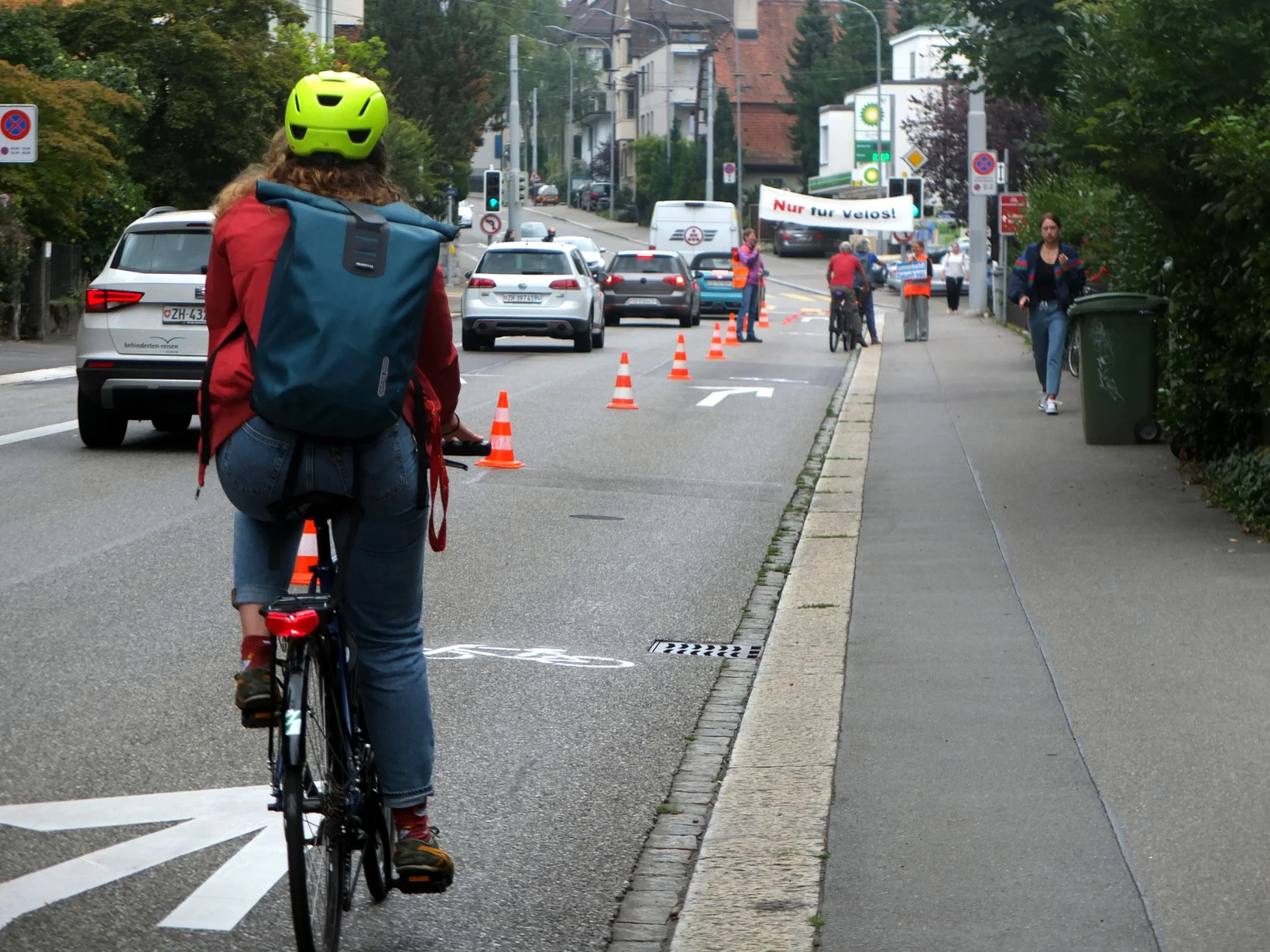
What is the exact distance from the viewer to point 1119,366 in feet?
48.0

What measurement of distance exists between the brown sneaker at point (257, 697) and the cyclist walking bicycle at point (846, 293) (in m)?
26.0

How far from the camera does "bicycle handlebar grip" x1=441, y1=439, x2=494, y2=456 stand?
13.9 ft

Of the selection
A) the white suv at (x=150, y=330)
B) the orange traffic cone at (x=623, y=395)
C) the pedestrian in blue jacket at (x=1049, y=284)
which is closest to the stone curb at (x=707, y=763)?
the white suv at (x=150, y=330)

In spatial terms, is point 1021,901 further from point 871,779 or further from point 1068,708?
point 1068,708

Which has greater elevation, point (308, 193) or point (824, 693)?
point (308, 193)

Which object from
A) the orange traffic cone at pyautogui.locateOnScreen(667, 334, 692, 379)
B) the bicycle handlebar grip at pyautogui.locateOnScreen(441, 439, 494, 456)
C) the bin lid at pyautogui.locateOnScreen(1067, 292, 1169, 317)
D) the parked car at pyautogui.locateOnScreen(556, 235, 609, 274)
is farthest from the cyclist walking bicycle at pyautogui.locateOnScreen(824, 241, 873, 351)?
the parked car at pyautogui.locateOnScreen(556, 235, 609, 274)

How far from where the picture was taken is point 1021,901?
4.46 meters

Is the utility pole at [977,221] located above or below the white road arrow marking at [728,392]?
above

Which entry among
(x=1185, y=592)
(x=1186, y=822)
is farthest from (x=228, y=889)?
(x=1185, y=592)

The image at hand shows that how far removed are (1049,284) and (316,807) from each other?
13986 millimetres

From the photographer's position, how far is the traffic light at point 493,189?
48.7 m

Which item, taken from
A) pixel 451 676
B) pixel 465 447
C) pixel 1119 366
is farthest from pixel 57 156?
pixel 465 447

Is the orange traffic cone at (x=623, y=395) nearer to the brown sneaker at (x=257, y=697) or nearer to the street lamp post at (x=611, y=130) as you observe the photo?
the brown sneaker at (x=257, y=697)

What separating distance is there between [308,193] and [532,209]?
11919 cm
